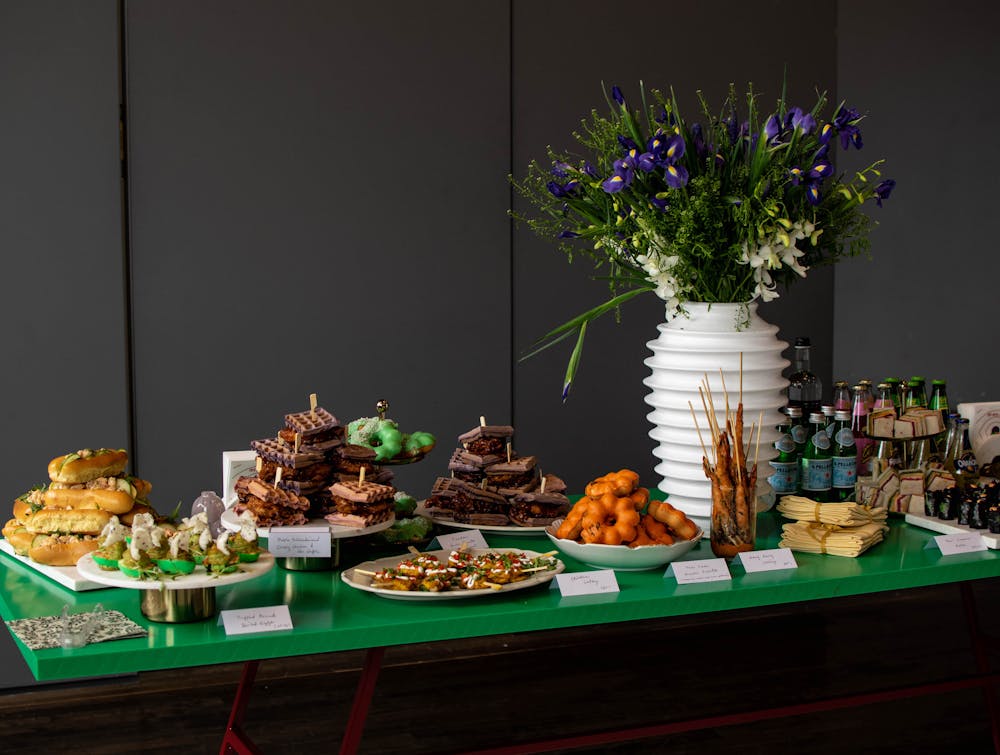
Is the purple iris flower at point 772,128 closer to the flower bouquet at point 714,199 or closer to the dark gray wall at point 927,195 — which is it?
the flower bouquet at point 714,199

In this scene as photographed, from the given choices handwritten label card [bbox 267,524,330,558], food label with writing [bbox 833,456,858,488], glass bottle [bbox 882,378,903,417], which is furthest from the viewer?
glass bottle [bbox 882,378,903,417]

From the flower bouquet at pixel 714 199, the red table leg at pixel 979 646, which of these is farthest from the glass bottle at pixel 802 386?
the red table leg at pixel 979 646

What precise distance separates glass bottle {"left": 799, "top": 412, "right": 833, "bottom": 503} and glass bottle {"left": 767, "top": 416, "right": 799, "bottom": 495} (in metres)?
0.06

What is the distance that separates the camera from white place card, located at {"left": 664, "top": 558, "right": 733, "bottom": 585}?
6.69ft

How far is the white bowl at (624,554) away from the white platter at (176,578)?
599 millimetres

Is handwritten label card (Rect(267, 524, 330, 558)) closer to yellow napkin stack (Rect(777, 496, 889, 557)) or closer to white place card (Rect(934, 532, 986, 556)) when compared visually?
yellow napkin stack (Rect(777, 496, 889, 557))

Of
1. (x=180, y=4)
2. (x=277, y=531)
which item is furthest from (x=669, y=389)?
(x=180, y=4)

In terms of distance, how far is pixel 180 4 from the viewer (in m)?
3.65

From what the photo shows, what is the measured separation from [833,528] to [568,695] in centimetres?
148

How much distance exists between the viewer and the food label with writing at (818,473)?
257cm

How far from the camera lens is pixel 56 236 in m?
3.54

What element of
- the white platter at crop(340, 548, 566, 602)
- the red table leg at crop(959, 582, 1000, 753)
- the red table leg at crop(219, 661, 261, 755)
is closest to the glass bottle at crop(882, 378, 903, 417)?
the red table leg at crop(959, 582, 1000, 753)

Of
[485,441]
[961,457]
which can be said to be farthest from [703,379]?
[961,457]

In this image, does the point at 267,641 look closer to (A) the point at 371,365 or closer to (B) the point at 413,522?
(B) the point at 413,522
